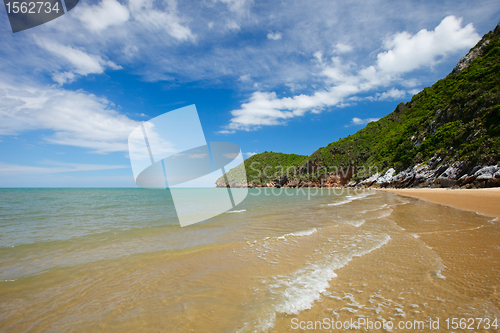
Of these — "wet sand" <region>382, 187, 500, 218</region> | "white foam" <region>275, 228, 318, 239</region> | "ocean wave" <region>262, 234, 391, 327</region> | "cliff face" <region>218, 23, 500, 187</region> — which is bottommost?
"wet sand" <region>382, 187, 500, 218</region>

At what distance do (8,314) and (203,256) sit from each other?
3362 mm

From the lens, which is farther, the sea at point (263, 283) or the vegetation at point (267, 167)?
the vegetation at point (267, 167)

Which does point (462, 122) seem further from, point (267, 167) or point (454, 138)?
point (267, 167)

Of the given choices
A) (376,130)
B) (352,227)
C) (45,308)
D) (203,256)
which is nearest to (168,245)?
(203,256)

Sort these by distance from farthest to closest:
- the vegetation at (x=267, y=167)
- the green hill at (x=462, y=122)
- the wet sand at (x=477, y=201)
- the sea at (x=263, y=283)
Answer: the vegetation at (x=267, y=167) → the green hill at (x=462, y=122) → the wet sand at (x=477, y=201) → the sea at (x=263, y=283)

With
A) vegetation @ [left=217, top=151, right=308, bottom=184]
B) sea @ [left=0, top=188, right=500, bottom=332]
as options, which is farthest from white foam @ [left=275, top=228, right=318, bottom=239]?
vegetation @ [left=217, top=151, right=308, bottom=184]

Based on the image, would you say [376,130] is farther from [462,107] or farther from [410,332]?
[410,332]

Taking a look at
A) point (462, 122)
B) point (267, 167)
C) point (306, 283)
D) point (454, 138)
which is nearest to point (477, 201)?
point (306, 283)

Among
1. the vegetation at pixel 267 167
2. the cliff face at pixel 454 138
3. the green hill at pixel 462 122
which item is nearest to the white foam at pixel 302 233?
the cliff face at pixel 454 138

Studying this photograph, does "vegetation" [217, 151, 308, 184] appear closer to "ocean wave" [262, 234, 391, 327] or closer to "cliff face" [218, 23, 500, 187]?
"cliff face" [218, 23, 500, 187]

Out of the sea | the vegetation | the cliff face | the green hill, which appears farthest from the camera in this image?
the vegetation

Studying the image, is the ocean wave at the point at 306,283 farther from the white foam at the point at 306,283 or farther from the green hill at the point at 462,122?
the green hill at the point at 462,122

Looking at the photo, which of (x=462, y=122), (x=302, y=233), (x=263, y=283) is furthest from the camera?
(x=462, y=122)

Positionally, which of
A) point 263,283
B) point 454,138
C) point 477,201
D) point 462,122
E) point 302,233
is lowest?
point 477,201
